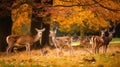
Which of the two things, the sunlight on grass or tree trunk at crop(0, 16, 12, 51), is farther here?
tree trunk at crop(0, 16, 12, 51)

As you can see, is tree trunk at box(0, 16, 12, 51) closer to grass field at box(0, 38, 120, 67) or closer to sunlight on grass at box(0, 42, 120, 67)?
grass field at box(0, 38, 120, 67)

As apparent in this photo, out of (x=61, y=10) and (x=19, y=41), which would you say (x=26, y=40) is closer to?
(x=19, y=41)

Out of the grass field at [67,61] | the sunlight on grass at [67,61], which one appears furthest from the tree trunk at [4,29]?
the sunlight on grass at [67,61]

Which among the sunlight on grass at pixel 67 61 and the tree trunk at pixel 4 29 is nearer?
the sunlight on grass at pixel 67 61

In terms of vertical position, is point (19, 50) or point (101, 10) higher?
point (101, 10)

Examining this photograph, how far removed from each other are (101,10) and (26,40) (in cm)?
502

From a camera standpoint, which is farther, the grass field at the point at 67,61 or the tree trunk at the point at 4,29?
the tree trunk at the point at 4,29

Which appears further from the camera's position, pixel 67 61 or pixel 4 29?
pixel 4 29

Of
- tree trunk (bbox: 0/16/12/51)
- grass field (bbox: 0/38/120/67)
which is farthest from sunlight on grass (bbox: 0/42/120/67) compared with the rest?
tree trunk (bbox: 0/16/12/51)

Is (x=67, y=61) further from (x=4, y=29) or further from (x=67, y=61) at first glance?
(x=4, y=29)

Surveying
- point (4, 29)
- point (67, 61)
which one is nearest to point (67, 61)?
point (67, 61)

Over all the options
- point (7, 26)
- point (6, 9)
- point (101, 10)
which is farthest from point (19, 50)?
point (101, 10)

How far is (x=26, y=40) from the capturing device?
63.2 feet

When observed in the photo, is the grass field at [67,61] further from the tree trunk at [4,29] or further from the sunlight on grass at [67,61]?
the tree trunk at [4,29]
